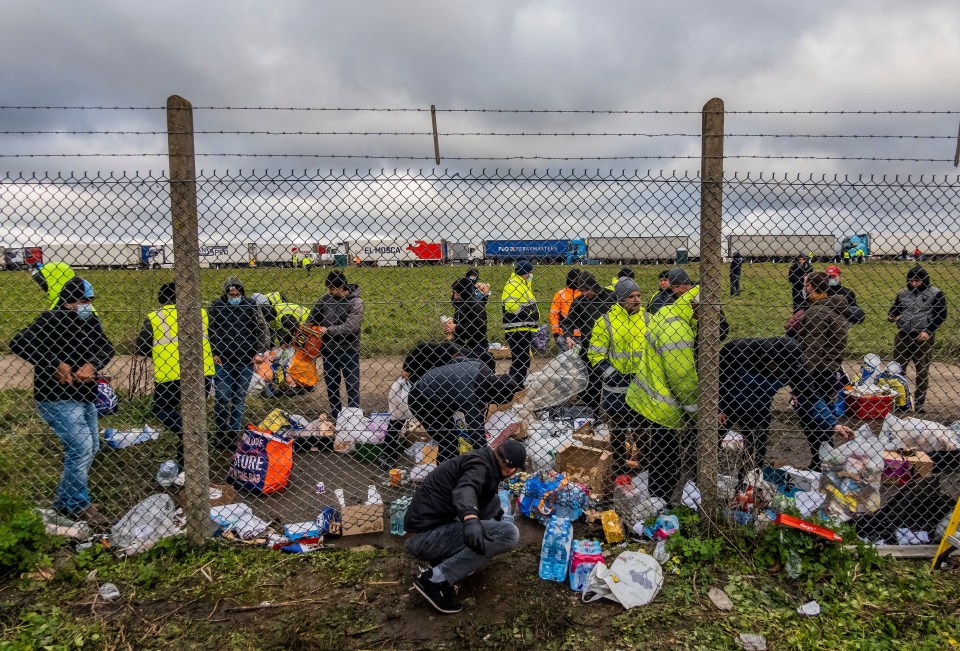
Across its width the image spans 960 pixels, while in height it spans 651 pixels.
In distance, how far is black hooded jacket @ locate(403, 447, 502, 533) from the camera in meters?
3.36

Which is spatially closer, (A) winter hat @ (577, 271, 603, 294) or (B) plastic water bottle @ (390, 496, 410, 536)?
(B) plastic water bottle @ (390, 496, 410, 536)

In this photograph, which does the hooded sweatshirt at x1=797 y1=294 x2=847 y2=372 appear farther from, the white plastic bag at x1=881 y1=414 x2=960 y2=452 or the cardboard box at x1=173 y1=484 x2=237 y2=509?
the cardboard box at x1=173 y1=484 x2=237 y2=509

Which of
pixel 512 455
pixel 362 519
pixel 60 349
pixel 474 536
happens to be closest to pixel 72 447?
pixel 60 349

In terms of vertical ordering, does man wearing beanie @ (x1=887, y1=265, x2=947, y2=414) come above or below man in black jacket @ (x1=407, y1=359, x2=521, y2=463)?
above

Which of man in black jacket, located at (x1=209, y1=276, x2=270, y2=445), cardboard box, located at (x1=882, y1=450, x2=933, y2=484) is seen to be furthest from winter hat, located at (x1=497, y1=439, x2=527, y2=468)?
man in black jacket, located at (x1=209, y1=276, x2=270, y2=445)

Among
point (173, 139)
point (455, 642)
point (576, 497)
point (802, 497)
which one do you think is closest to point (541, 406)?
point (576, 497)

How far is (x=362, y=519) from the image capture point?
4.00 m

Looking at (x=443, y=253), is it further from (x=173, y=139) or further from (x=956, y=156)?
(x=956, y=156)

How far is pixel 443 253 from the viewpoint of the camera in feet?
11.7

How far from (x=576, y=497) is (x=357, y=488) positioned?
1.91 m

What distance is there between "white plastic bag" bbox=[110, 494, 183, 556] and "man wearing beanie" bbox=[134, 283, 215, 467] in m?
0.85

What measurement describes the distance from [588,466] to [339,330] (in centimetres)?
291

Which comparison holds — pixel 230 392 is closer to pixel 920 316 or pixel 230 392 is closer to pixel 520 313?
pixel 520 313

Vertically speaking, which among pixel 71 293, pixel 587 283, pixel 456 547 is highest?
pixel 587 283
